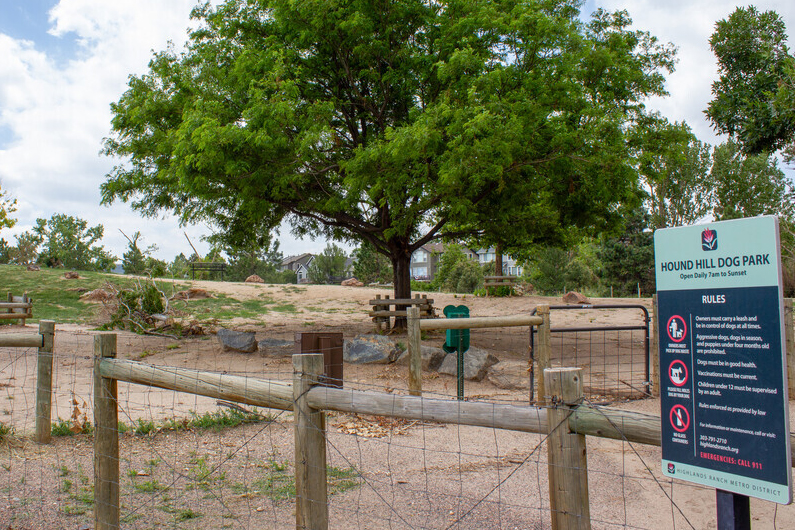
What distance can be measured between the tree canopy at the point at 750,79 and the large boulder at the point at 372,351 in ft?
32.5

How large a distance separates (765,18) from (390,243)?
10562mm

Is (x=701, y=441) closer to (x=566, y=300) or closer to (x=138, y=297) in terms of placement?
(x=138, y=297)

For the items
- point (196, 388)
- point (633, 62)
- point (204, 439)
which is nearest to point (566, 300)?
point (633, 62)

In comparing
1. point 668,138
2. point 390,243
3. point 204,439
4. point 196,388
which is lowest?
point 204,439

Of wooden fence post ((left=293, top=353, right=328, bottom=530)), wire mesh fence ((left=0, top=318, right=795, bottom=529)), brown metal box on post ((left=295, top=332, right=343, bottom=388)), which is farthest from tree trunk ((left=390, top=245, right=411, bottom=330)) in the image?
wooden fence post ((left=293, top=353, right=328, bottom=530))

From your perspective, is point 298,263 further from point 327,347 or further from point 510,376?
point 327,347

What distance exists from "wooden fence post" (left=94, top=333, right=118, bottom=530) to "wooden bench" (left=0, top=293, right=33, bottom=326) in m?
15.2

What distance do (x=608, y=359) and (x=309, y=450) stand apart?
1130 cm

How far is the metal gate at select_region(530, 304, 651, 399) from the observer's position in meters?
8.58

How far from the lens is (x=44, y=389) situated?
5.93 meters

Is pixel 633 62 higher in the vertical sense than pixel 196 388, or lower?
higher

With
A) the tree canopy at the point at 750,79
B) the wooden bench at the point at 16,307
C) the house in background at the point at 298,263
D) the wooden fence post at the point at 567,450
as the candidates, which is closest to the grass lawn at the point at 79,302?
the wooden bench at the point at 16,307

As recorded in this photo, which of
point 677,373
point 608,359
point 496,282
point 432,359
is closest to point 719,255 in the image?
point 677,373

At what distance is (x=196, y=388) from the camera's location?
3594mm
